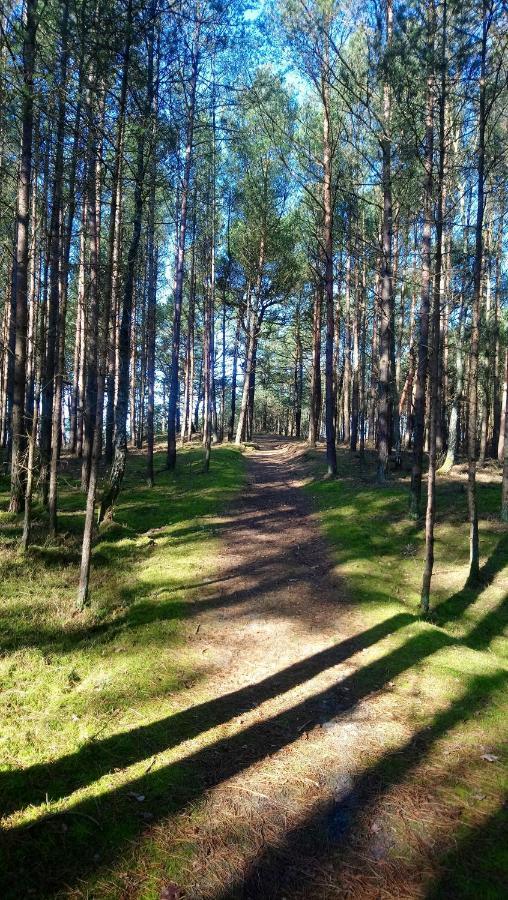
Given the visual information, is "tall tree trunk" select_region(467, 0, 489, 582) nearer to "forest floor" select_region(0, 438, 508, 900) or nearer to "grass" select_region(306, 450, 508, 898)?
"grass" select_region(306, 450, 508, 898)

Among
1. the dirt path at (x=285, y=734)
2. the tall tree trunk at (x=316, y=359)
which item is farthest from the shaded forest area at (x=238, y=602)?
the tall tree trunk at (x=316, y=359)

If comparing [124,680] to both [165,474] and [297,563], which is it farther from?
[165,474]

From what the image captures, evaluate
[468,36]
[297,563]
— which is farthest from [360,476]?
[468,36]

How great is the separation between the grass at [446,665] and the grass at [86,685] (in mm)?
1992

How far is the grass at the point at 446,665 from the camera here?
3.42 meters

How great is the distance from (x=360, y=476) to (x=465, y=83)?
11.5 meters

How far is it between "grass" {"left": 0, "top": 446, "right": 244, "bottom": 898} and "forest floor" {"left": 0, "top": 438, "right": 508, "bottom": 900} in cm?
2

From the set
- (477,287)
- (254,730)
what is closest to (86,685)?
(254,730)

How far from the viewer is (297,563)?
9.82 m

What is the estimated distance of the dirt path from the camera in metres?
3.19

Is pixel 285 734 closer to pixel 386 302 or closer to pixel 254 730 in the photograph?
pixel 254 730

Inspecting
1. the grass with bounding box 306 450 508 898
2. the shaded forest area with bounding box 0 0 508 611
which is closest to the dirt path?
the grass with bounding box 306 450 508 898

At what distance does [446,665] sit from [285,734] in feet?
7.99

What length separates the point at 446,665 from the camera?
598 centimetres
